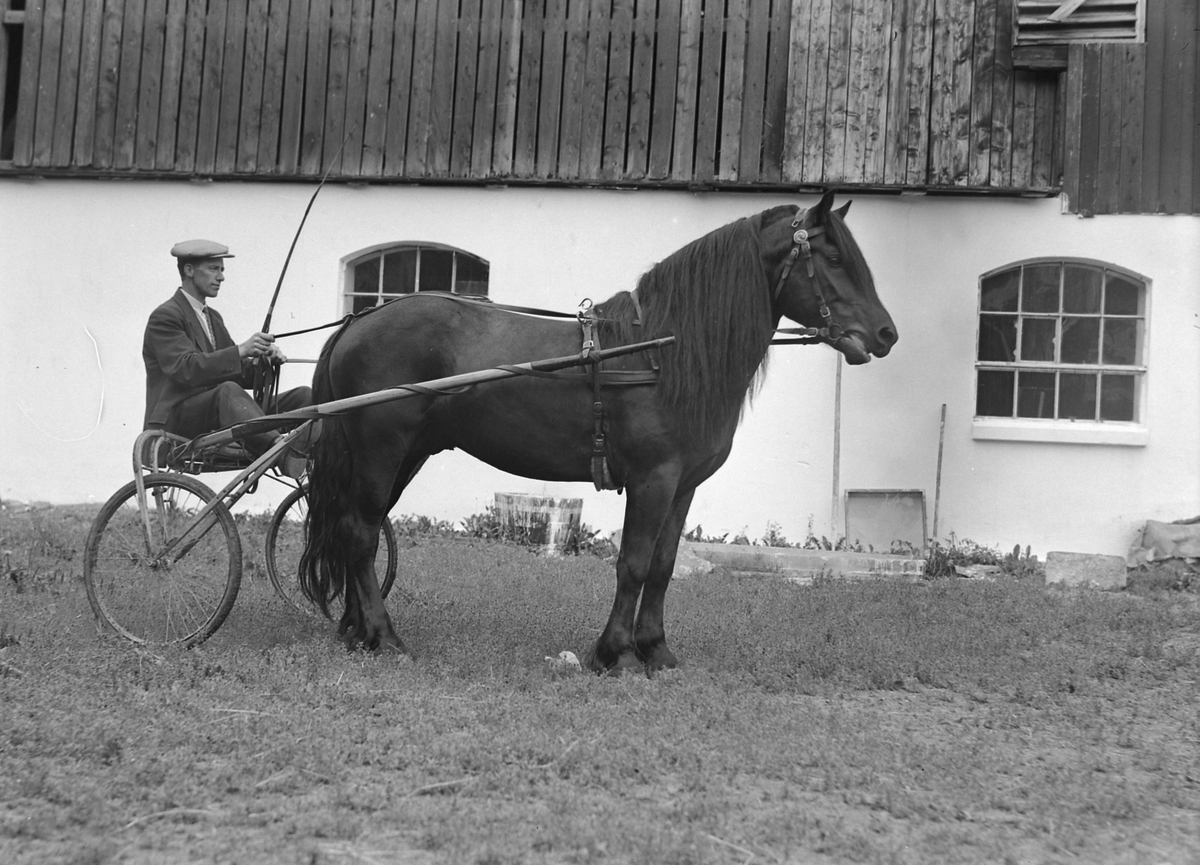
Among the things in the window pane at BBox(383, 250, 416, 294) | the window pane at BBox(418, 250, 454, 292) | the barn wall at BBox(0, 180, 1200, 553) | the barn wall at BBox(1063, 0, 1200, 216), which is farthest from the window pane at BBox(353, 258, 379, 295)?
the barn wall at BBox(1063, 0, 1200, 216)

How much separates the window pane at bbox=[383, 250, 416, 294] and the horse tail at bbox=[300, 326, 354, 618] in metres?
4.89

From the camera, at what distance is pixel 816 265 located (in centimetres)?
500

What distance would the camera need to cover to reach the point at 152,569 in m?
5.36

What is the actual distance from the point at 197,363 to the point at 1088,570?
6.25 m

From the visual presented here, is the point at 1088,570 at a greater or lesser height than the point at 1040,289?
lesser

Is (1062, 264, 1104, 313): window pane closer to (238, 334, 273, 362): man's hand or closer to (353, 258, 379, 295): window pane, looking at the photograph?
(353, 258, 379, 295): window pane

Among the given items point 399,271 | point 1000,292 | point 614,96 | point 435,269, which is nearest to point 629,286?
point 614,96

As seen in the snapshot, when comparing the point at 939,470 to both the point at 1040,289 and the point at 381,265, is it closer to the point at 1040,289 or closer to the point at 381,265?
the point at 1040,289

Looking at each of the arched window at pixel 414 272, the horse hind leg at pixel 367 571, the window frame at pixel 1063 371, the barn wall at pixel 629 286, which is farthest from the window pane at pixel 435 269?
the horse hind leg at pixel 367 571

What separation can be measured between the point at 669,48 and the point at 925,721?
23.7 ft

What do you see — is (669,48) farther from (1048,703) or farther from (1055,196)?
(1048,703)

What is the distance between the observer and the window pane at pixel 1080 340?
32.0ft

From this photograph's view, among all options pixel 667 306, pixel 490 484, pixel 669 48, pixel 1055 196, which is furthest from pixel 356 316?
pixel 1055 196

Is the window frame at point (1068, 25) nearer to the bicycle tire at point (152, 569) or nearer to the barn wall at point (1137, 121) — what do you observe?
the barn wall at point (1137, 121)
